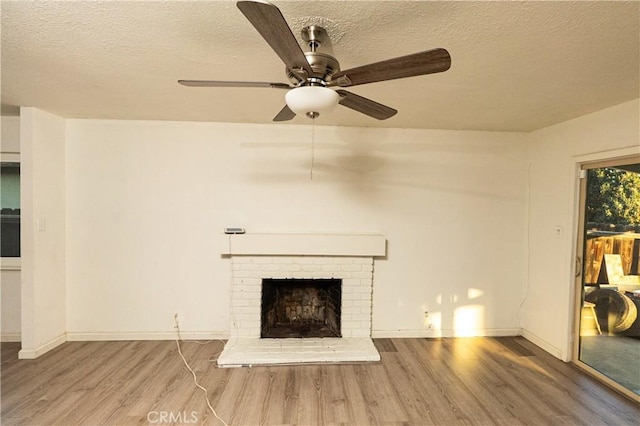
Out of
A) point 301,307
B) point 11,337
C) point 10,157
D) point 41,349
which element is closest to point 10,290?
point 11,337

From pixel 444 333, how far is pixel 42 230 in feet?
14.1

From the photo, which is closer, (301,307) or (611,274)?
(611,274)

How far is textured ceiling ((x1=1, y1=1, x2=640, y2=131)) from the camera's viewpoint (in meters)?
1.31

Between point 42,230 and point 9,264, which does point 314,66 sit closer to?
point 42,230

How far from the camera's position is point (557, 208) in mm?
2916

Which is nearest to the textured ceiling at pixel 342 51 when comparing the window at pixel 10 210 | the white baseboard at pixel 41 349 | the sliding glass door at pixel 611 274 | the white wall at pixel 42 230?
the white wall at pixel 42 230

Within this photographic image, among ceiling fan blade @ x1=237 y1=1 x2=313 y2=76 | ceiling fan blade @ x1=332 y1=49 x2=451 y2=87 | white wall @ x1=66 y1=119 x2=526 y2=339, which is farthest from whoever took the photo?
white wall @ x1=66 y1=119 x2=526 y2=339

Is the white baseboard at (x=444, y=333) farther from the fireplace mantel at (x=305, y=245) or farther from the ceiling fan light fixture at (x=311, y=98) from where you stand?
the ceiling fan light fixture at (x=311, y=98)

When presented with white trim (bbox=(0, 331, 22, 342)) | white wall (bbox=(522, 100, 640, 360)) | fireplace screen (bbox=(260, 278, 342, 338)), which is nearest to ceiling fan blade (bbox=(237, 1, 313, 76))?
fireplace screen (bbox=(260, 278, 342, 338))

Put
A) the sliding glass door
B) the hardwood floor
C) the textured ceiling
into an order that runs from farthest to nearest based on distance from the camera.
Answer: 1. the sliding glass door
2. the hardwood floor
3. the textured ceiling

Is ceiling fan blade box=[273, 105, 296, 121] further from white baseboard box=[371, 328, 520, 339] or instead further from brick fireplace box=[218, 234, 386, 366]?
white baseboard box=[371, 328, 520, 339]

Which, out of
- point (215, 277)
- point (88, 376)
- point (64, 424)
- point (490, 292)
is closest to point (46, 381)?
point (88, 376)

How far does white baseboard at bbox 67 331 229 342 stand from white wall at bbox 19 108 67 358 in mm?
165

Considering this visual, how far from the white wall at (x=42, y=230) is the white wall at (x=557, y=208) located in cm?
506
